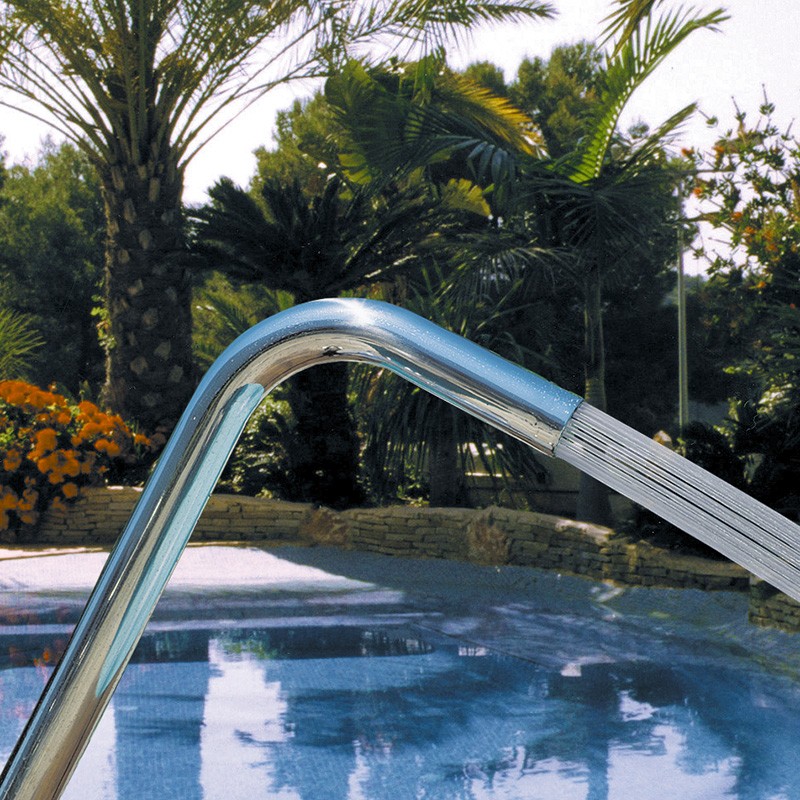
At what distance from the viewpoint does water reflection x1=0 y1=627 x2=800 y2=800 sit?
503cm

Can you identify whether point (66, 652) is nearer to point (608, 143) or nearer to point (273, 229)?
point (608, 143)

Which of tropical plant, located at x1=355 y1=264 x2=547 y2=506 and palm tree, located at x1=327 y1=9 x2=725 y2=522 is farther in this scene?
tropical plant, located at x1=355 y1=264 x2=547 y2=506

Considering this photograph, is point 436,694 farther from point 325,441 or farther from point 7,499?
point 7,499

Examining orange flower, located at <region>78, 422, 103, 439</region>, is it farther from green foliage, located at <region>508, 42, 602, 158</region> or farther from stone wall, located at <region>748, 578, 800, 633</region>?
green foliage, located at <region>508, 42, 602, 158</region>

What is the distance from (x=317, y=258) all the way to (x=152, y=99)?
2.55 m

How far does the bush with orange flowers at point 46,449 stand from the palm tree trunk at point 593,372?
4456mm

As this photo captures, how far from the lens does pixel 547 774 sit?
5.13 metres

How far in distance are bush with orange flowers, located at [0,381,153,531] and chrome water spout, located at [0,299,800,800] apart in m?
9.72

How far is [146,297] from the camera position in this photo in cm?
1138

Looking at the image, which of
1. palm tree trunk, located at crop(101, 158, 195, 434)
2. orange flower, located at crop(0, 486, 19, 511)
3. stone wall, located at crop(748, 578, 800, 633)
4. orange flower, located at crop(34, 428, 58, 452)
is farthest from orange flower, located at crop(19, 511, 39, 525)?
stone wall, located at crop(748, 578, 800, 633)

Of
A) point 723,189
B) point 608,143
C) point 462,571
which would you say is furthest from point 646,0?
point 462,571

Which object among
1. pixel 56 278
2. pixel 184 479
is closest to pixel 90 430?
pixel 184 479

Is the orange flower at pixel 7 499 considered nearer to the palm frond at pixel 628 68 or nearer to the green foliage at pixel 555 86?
the palm frond at pixel 628 68

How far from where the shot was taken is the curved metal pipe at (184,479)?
0.70m
